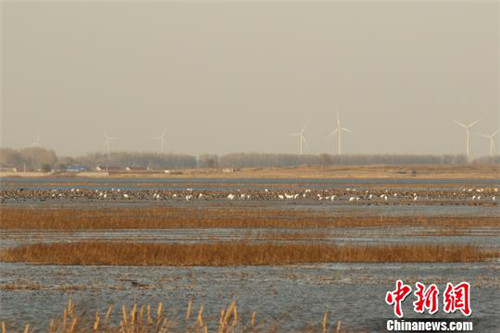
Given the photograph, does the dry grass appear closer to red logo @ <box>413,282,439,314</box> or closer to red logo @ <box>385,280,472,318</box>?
red logo @ <box>385,280,472,318</box>

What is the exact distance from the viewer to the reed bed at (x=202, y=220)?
2136 inches

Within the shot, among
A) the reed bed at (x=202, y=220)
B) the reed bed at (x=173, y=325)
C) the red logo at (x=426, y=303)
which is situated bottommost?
the reed bed at (x=173, y=325)

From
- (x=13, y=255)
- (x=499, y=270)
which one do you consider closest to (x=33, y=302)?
(x=13, y=255)

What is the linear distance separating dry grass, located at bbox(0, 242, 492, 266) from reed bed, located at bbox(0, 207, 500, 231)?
47.1 feet

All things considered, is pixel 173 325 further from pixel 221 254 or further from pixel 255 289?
pixel 221 254

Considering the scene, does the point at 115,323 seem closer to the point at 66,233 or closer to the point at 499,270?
the point at 499,270

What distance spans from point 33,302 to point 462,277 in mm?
14133

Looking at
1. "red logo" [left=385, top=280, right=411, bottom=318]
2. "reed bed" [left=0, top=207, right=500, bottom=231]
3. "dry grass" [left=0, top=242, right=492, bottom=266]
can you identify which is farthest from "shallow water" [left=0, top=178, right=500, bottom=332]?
"reed bed" [left=0, top=207, right=500, bottom=231]

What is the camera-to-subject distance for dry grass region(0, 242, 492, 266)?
36.0 m

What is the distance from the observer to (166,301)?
26844 millimetres

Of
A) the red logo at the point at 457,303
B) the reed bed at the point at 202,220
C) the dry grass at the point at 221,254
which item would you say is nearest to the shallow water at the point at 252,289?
the red logo at the point at 457,303

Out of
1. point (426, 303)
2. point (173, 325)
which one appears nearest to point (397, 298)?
point (426, 303)

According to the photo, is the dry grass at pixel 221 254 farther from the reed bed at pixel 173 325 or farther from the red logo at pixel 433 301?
the reed bed at pixel 173 325

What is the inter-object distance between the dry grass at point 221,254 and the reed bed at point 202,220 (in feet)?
47.1
